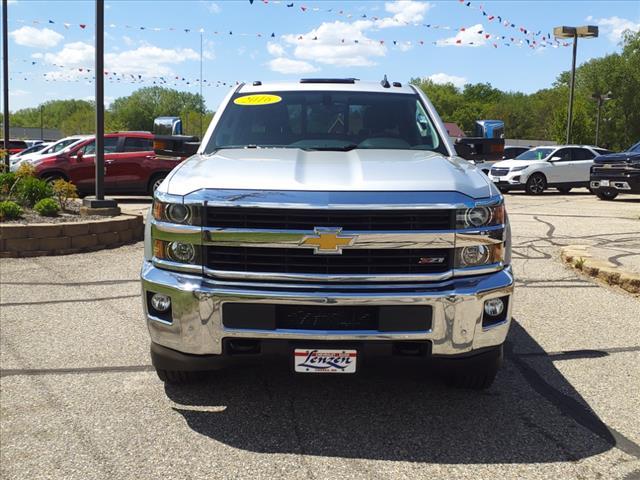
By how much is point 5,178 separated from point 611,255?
8707mm

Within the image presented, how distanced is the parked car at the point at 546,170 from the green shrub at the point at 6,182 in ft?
49.6

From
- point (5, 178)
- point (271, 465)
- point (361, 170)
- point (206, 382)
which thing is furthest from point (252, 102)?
point (5, 178)

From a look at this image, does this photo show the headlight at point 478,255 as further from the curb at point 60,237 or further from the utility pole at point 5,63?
the utility pole at point 5,63

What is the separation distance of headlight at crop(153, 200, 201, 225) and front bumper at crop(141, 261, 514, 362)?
0.28 meters

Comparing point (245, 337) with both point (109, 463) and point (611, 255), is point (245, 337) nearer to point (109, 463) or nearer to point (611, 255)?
point (109, 463)

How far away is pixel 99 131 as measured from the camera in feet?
33.3

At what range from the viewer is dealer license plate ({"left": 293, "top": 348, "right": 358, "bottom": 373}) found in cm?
323

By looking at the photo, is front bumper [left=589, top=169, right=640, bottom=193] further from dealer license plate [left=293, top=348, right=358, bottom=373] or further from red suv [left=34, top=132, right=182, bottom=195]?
dealer license plate [left=293, top=348, right=358, bottom=373]

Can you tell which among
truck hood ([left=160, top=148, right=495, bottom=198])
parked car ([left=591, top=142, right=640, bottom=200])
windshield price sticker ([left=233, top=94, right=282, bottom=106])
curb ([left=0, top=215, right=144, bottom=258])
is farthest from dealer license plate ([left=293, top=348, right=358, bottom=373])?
parked car ([left=591, top=142, right=640, bottom=200])

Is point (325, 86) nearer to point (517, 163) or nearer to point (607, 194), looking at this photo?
point (607, 194)

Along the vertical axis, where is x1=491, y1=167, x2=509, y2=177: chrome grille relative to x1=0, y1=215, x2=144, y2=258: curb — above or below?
above

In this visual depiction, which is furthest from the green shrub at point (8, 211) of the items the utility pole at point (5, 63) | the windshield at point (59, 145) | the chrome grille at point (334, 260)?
the utility pole at point (5, 63)

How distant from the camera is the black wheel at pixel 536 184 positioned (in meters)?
21.1

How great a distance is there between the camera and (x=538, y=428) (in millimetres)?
3451
